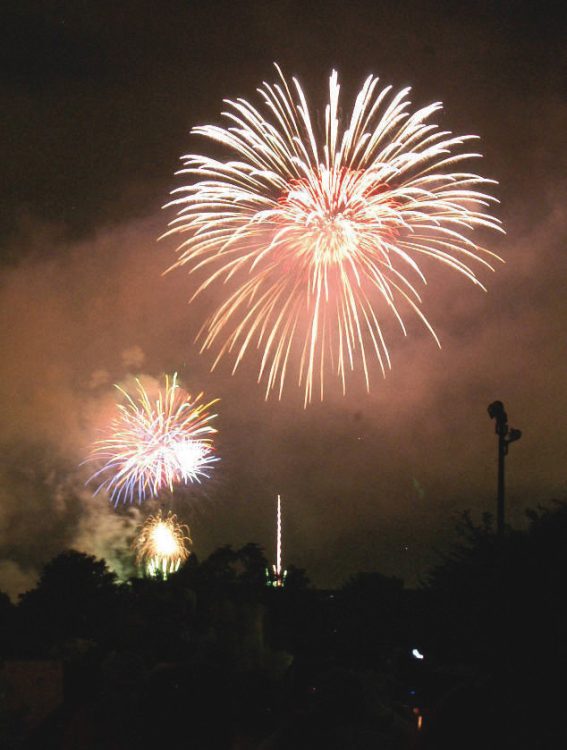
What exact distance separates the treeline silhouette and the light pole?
685 millimetres

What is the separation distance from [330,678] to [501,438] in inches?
557

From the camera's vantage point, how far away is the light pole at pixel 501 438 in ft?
59.7

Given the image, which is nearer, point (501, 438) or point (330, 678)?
point (330, 678)

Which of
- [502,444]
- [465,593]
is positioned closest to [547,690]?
[502,444]

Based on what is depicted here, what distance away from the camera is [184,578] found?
38.3 metres

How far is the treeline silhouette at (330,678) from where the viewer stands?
411 centimetres

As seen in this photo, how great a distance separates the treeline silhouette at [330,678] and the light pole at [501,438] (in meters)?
0.69

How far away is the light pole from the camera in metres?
18.2

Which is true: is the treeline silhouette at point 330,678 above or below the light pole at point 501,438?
below

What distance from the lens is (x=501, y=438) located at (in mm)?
18453

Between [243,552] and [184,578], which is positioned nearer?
[184,578]

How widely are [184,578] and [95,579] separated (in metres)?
33.1

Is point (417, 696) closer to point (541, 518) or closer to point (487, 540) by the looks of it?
point (541, 518)

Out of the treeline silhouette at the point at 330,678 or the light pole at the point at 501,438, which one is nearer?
the treeline silhouette at the point at 330,678
